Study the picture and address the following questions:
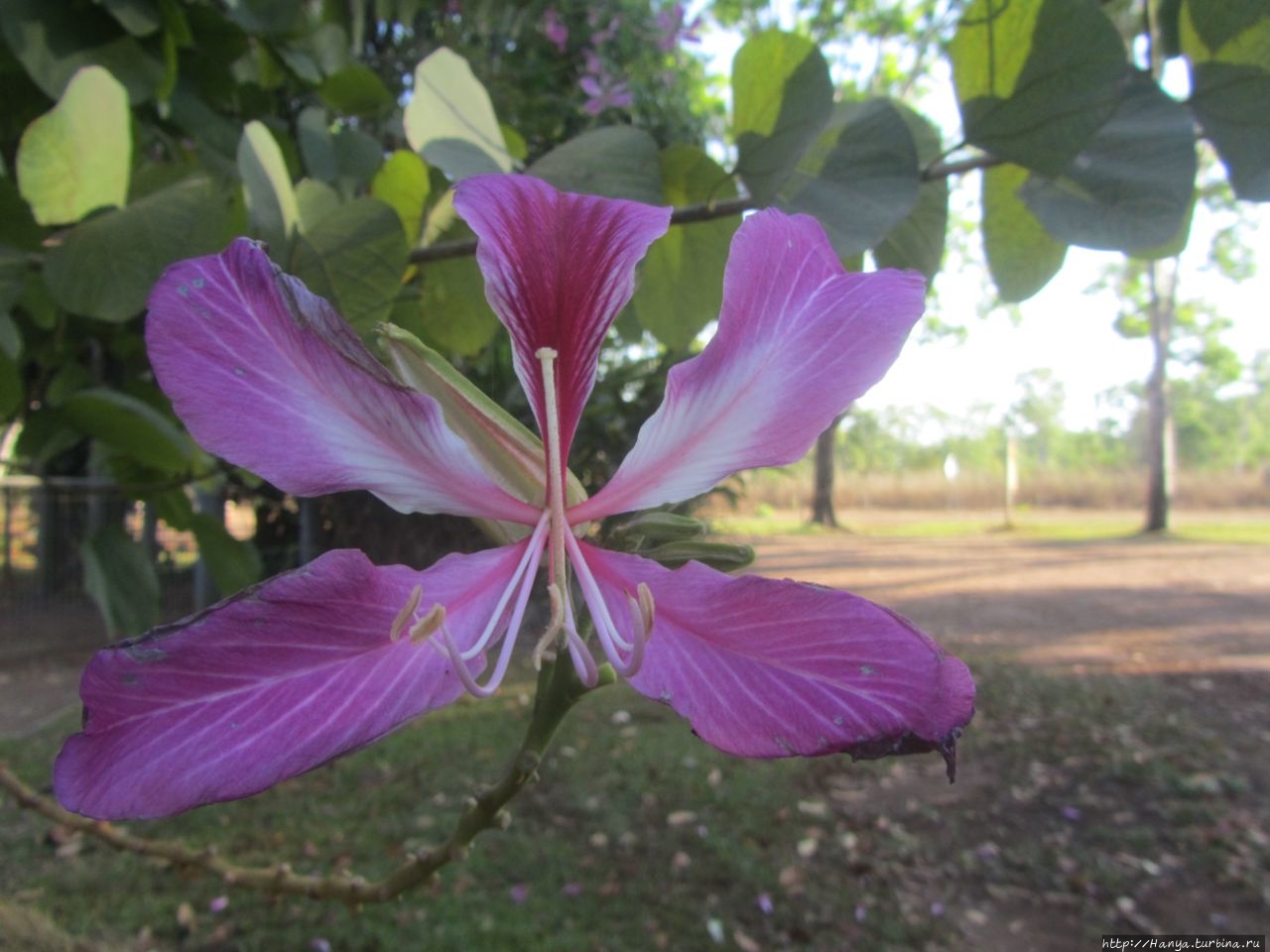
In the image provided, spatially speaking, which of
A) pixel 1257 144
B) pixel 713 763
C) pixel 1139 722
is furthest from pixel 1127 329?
pixel 1257 144

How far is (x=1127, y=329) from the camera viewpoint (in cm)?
1235

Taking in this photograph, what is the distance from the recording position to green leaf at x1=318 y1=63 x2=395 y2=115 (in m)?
1.30

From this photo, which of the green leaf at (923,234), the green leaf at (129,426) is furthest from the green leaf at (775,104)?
the green leaf at (129,426)

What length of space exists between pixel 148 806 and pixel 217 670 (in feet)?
0.17

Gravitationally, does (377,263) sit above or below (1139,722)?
above

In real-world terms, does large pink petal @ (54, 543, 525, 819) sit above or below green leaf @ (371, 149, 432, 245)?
below

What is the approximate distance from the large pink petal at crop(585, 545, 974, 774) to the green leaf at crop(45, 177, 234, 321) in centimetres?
66

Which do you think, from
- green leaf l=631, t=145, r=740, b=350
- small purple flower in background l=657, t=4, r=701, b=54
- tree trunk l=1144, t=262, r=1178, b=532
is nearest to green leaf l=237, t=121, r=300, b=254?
green leaf l=631, t=145, r=740, b=350

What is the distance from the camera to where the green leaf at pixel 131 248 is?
0.81 metres

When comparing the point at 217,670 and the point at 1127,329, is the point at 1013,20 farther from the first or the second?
Result: the point at 1127,329

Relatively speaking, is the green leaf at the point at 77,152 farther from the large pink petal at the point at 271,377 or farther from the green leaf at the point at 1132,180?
the green leaf at the point at 1132,180

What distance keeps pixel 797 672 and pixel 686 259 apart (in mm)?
603

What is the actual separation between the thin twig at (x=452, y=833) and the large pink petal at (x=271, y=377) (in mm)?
141

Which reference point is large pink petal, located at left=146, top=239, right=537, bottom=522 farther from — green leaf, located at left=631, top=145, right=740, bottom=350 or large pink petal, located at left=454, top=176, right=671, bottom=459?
green leaf, located at left=631, top=145, right=740, bottom=350
